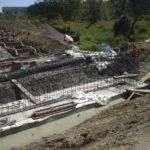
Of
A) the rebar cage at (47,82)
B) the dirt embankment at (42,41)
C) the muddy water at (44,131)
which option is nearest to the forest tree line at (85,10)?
the dirt embankment at (42,41)

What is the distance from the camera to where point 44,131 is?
6.07 meters

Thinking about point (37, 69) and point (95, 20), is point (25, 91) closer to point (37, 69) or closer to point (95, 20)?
point (37, 69)

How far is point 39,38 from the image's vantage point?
17.1 m

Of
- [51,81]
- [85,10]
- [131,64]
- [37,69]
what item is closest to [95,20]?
[85,10]

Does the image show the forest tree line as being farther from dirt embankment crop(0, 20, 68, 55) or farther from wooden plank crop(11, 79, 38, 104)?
wooden plank crop(11, 79, 38, 104)

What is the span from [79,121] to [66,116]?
463mm

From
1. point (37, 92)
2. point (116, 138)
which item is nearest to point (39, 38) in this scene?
point (37, 92)

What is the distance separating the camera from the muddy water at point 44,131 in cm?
561

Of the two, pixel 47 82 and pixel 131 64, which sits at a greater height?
pixel 131 64

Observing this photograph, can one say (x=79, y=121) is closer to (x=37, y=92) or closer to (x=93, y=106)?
(x=93, y=106)

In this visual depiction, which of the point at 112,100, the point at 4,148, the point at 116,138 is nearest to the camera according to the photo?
the point at 116,138

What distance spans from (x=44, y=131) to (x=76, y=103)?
60.9 inches

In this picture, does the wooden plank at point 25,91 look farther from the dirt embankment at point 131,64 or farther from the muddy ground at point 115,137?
the dirt embankment at point 131,64

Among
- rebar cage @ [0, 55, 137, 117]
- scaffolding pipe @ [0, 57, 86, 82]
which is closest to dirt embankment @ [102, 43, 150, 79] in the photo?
rebar cage @ [0, 55, 137, 117]
